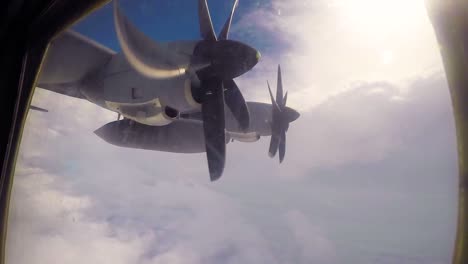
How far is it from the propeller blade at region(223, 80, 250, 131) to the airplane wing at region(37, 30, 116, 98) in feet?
10.6

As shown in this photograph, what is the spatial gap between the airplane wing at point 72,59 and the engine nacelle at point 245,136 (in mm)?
6561

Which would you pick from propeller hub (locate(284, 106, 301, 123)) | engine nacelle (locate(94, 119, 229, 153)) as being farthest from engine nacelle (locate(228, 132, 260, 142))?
propeller hub (locate(284, 106, 301, 123))

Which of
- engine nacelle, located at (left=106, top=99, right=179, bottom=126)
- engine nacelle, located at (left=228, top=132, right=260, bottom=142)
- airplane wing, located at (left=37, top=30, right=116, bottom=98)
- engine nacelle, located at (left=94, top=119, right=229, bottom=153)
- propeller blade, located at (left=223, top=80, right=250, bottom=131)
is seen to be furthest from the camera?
engine nacelle, located at (left=228, top=132, right=260, bottom=142)

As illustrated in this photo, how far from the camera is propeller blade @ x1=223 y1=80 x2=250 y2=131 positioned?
6676mm

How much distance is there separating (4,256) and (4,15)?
6.41 ft

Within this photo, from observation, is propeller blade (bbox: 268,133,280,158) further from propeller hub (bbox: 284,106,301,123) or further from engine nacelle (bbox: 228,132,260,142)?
propeller hub (bbox: 284,106,301,123)

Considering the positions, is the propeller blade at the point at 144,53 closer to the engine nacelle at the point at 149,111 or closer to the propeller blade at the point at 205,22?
the engine nacelle at the point at 149,111

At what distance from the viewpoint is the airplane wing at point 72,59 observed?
528 cm

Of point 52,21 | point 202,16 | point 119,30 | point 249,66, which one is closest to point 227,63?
point 249,66

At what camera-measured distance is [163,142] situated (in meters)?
8.52

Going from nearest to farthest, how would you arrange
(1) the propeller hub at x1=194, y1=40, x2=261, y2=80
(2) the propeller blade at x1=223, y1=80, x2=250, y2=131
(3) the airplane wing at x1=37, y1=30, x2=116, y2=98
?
1. (3) the airplane wing at x1=37, y1=30, x2=116, y2=98
2. (1) the propeller hub at x1=194, y1=40, x2=261, y2=80
3. (2) the propeller blade at x1=223, y1=80, x2=250, y2=131

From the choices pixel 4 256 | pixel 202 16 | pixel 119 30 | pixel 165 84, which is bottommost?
pixel 4 256

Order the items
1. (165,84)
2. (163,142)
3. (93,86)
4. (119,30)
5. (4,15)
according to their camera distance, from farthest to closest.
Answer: (163,142) < (93,86) < (165,84) < (119,30) < (4,15)

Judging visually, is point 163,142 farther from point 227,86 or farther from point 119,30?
point 119,30
